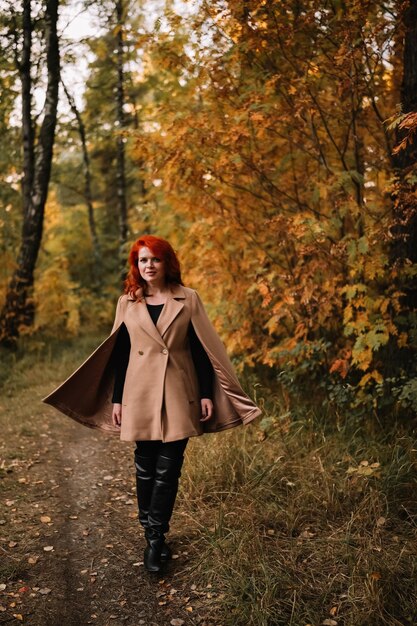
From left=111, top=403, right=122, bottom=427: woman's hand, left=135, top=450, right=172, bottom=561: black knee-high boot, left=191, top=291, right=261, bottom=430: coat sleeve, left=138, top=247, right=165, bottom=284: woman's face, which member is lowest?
Result: left=135, top=450, right=172, bottom=561: black knee-high boot

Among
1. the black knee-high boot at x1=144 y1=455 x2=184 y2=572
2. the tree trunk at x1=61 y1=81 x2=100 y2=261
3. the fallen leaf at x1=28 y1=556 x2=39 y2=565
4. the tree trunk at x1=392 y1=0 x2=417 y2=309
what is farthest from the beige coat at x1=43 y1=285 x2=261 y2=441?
the tree trunk at x1=61 y1=81 x2=100 y2=261

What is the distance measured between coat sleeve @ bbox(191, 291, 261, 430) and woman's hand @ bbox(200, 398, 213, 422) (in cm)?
10

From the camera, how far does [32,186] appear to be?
38.8ft

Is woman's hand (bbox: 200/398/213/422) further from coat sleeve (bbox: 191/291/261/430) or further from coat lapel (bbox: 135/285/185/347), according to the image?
coat lapel (bbox: 135/285/185/347)

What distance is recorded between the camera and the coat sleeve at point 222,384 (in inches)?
145

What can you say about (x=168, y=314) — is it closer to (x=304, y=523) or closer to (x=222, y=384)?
(x=222, y=384)

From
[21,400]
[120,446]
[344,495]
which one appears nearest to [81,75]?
[21,400]

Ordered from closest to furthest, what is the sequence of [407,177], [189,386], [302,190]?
[189,386] < [407,177] < [302,190]

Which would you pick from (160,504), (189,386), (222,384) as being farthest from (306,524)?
(189,386)

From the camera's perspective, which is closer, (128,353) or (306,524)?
(128,353)

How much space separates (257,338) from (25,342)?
6339 mm

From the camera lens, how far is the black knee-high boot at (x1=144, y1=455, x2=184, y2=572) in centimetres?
368

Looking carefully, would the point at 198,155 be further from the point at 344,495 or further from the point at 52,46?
the point at 52,46

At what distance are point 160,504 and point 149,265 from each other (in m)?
1.65
